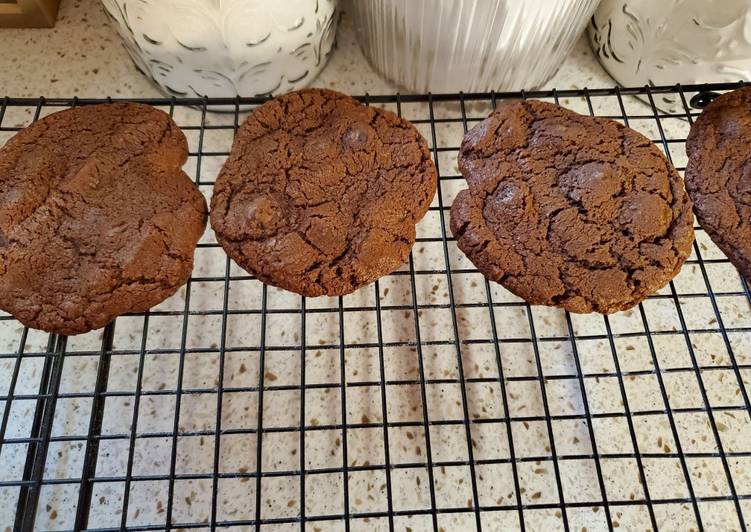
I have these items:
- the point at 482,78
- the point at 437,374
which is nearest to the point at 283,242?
the point at 437,374

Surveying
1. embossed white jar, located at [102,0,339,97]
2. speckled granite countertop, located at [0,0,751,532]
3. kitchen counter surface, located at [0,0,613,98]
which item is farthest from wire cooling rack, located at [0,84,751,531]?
kitchen counter surface, located at [0,0,613,98]

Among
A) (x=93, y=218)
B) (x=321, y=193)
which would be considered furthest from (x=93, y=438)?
(x=321, y=193)

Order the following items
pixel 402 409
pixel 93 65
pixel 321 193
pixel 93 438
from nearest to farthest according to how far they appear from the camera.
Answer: pixel 93 438 → pixel 321 193 → pixel 402 409 → pixel 93 65

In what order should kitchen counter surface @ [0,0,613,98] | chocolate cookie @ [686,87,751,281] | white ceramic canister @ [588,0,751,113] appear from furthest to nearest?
kitchen counter surface @ [0,0,613,98], white ceramic canister @ [588,0,751,113], chocolate cookie @ [686,87,751,281]

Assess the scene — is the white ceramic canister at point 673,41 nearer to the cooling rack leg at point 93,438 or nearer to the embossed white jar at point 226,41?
the embossed white jar at point 226,41

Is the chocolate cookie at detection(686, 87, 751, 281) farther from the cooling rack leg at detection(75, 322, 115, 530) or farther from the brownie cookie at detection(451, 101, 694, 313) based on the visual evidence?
the cooling rack leg at detection(75, 322, 115, 530)

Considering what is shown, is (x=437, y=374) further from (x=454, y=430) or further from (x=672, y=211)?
(x=672, y=211)

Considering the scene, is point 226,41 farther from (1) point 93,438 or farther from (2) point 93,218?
(1) point 93,438
